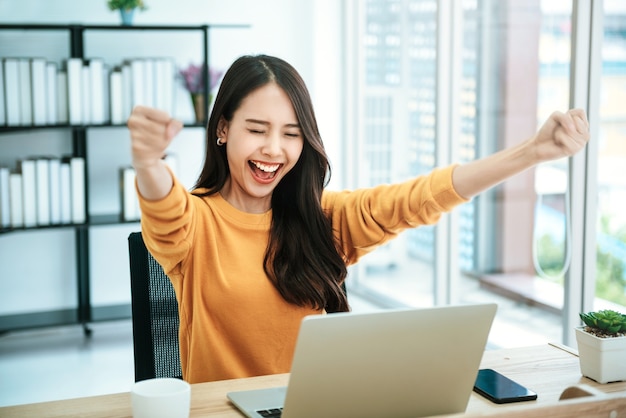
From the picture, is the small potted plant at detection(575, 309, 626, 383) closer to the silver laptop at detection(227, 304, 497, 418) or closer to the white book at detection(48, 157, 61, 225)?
the silver laptop at detection(227, 304, 497, 418)

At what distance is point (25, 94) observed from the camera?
405 centimetres

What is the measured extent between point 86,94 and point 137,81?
269mm

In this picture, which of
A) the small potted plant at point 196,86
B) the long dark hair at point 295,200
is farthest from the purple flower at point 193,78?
the long dark hair at point 295,200

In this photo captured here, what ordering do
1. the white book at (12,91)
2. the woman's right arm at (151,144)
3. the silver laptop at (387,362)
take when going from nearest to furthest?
the silver laptop at (387,362) < the woman's right arm at (151,144) < the white book at (12,91)

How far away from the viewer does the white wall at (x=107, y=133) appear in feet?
14.3

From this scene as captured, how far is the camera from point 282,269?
5.74 feet

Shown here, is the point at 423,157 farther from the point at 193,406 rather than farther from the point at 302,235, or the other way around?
the point at 193,406

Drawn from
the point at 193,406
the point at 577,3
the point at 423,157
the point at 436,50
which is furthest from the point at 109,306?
the point at 193,406

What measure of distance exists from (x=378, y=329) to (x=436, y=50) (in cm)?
307

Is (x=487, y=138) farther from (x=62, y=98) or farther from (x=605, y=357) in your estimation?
(x=605, y=357)

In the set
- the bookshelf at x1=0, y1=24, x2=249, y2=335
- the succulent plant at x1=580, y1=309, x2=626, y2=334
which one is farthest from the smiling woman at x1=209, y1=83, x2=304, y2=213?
the bookshelf at x1=0, y1=24, x2=249, y2=335

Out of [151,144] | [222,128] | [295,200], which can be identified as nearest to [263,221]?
[295,200]

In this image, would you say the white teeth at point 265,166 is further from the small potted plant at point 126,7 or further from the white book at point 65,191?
the small potted plant at point 126,7

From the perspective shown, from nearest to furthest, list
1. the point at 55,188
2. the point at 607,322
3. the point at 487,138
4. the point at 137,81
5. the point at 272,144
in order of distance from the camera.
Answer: the point at 607,322
the point at 272,144
the point at 487,138
the point at 55,188
the point at 137,81
